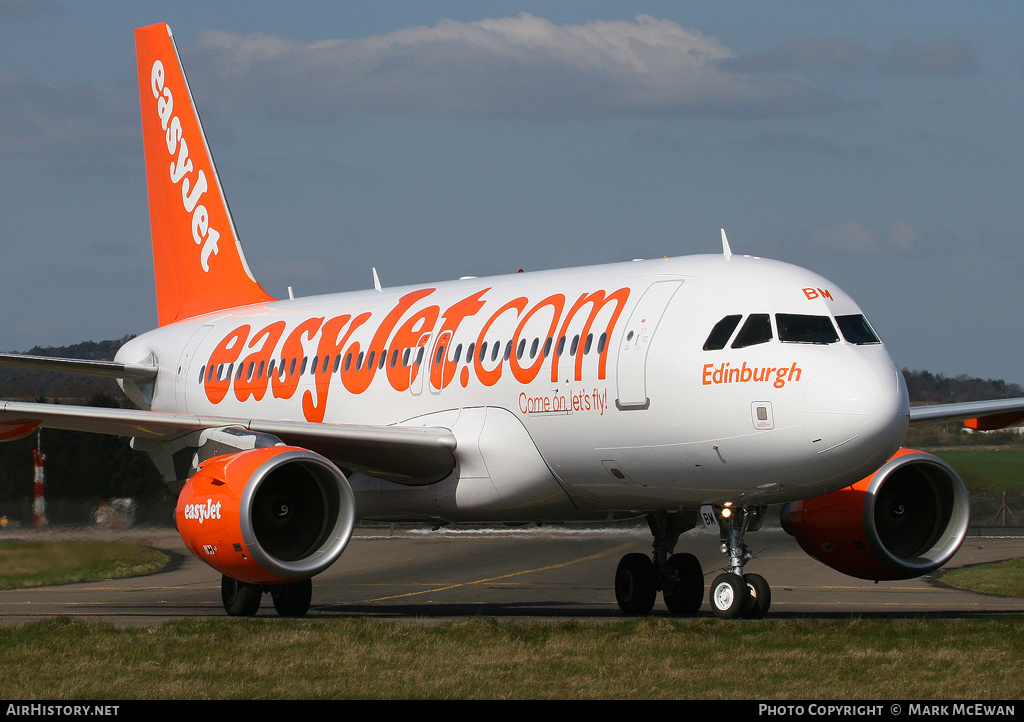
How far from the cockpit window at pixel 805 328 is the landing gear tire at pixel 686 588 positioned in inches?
168

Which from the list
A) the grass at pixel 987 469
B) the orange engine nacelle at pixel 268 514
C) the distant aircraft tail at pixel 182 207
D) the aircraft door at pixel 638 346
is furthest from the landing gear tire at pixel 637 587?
the grass at pixel 987 469

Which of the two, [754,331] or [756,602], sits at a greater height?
[754,331]

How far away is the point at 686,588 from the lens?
17.7 meters

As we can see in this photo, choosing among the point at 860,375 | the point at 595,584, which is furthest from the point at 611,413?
the point at 595,584

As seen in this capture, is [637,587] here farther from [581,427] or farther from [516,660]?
[516,660]

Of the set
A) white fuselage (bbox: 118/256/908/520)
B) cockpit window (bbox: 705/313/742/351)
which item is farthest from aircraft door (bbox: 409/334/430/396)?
A: cockpit window (bbox: 705/313/742/351)

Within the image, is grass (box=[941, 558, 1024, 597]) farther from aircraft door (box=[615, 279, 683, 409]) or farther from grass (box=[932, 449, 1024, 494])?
grass (box=[932, 449, 1024, 494])

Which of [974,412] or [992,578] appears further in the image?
[992,578]

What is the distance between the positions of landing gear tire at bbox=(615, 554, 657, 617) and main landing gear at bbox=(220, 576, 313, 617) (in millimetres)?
4086

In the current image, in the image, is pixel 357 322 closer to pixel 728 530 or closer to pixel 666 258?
pixel 666 258

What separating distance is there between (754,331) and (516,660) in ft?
15.8

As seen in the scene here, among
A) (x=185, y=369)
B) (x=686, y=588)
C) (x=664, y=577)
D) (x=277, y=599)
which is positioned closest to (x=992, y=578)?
(x=686, y=588)

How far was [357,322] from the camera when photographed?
67.5ft

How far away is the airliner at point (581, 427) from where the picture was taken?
1438 centimetres
